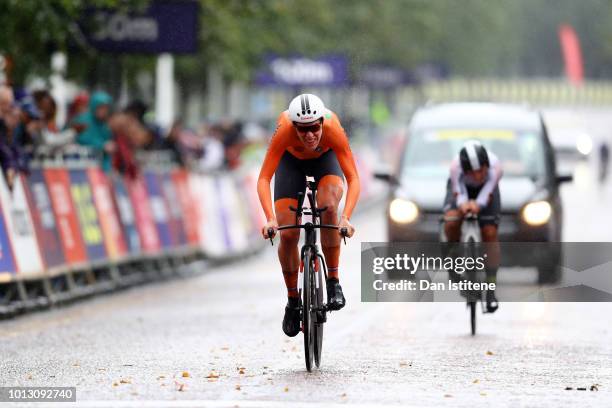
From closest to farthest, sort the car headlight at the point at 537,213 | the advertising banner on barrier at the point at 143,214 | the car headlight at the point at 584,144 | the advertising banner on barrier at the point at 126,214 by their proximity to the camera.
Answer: the car headlight at the point at 537,213
the advertising banner on barrier at the point at 126,214
the advertising banner on barrier at the point at 143,214
the car headlight at the point at 584,144

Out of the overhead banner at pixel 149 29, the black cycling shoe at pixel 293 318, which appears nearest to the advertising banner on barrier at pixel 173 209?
the overhead banner at pixel 149 29

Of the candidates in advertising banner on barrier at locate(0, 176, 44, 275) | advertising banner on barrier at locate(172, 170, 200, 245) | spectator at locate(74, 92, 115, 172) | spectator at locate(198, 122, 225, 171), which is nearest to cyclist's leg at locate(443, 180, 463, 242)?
advertising banner on barrier at locate(0, 176, 44, 275)

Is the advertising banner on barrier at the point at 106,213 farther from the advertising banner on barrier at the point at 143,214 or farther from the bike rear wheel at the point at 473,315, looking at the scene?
the bike rear wheel at the point at 473,315

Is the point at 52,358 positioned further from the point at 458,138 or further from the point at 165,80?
the point at 165,80

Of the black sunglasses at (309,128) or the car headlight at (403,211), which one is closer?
the black sunglasses at (309,128)

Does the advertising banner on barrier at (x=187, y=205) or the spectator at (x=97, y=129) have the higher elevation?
the spectator at (x=97, y=129)

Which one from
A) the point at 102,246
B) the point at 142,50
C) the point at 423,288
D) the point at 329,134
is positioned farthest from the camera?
the point at 142,50

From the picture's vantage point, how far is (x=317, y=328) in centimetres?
1223

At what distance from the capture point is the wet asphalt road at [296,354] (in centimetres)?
1102

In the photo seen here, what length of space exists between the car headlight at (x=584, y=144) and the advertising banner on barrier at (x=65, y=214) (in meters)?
40.7

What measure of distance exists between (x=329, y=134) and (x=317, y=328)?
129 centimetres

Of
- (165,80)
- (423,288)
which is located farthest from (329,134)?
(165,80)

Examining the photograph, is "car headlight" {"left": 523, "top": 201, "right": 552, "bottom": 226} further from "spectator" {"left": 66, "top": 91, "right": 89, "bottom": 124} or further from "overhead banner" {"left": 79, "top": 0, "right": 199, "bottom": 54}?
"overhead banner" {"left": 79, "top": 0, "right": 199, "bottom": 54}

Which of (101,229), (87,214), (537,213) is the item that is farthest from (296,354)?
(101,229)
